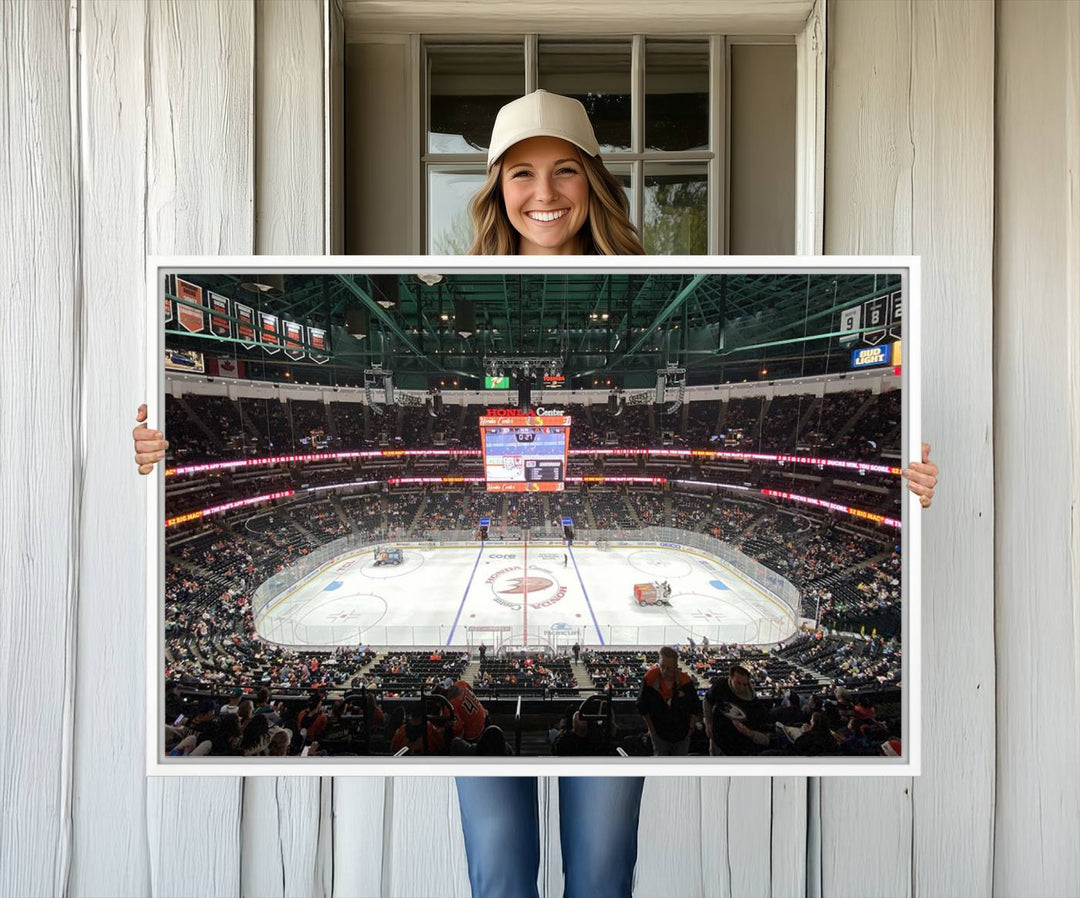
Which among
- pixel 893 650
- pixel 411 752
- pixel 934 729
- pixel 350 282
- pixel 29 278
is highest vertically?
pixel 29 278

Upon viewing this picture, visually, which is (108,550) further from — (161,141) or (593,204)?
(593,204)

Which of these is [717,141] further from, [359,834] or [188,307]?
[359,834]

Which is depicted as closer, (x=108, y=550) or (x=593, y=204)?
(x=593, y=204)

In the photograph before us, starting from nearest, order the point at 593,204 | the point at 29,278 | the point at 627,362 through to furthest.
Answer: the point at 627,362
the point at 593,204
the point at 29,278

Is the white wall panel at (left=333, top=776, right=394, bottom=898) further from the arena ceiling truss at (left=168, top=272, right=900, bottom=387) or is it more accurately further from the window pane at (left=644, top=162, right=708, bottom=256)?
the window pane at (left=644, top=162, right=708, bottom=256)

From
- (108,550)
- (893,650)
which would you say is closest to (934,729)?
(893,650)

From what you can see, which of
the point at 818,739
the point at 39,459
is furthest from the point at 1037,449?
the point at 39,459

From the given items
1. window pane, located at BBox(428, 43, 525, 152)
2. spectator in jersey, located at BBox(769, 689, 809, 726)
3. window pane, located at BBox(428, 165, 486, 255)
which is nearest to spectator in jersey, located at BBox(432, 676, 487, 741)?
spectator in jersey, located at BBox(769, 689, 809, 726)
